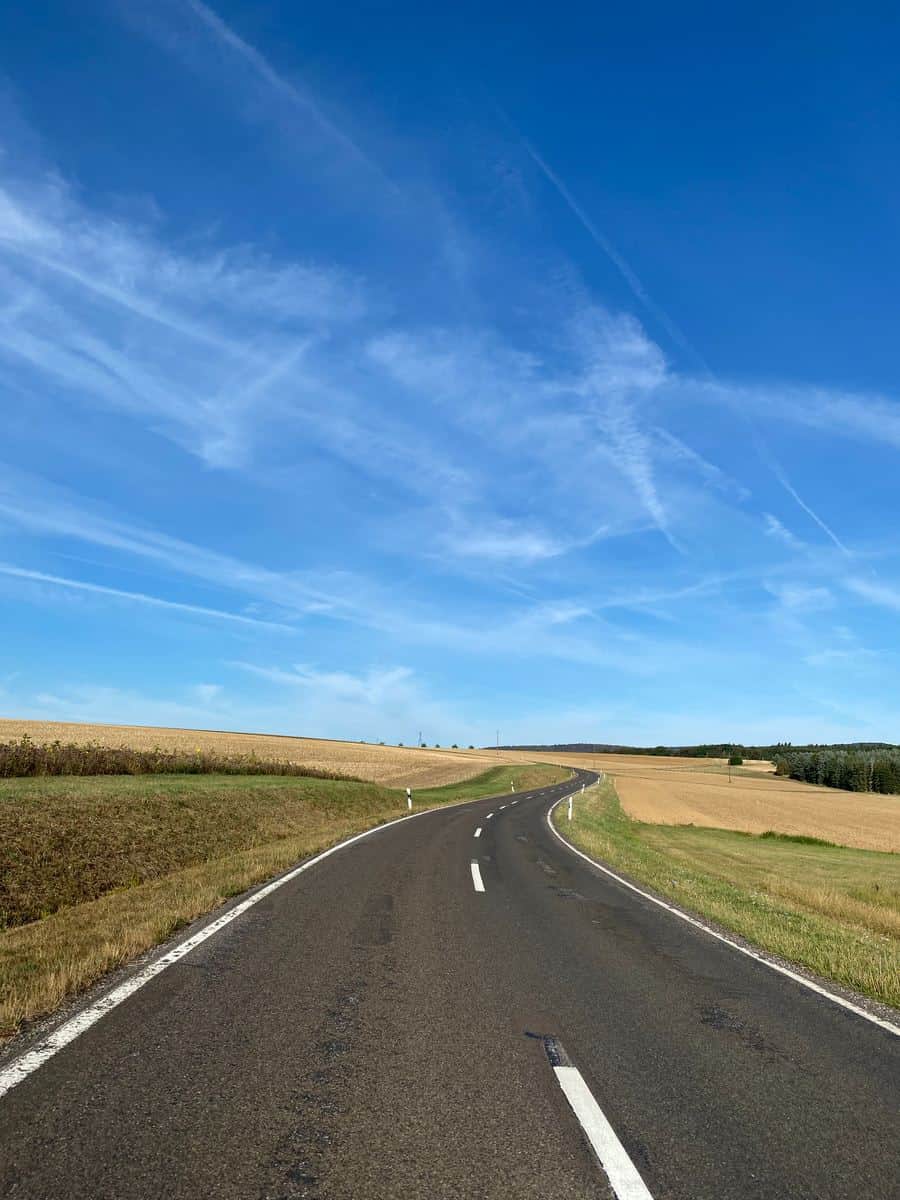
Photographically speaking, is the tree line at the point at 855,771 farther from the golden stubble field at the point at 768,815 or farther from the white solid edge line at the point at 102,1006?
the white solid edge line at the point at 102,1006

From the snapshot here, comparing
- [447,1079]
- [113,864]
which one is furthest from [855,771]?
[447,1079]

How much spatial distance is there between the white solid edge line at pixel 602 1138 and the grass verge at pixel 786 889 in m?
4.73

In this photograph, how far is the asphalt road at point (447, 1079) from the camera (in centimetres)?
384

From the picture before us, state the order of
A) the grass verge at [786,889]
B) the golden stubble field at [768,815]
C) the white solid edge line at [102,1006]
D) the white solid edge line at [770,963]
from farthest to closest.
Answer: the golden stubble field at [768,815] < the grass verge at [786,889] < the white solid edge line at [770,963] < the white solid edge line at [102,1006]

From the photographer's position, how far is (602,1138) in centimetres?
428

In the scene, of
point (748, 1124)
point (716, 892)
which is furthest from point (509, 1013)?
point (716, 892)

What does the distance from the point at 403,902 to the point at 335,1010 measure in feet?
17.8

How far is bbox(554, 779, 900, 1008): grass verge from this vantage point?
9.80 meters

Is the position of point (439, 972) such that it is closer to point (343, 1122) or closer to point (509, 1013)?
point (509, 1013)

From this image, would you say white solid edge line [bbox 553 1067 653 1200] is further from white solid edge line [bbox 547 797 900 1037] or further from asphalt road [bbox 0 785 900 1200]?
white solid edge line [bbox 547 797 900 1037]

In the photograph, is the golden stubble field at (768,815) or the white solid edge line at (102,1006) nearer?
the white solid edge line at (102,1006)

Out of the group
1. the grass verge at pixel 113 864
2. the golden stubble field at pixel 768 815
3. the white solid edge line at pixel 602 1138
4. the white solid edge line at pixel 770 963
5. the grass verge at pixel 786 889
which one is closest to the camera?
the white solid edge line at pixel 602 1138

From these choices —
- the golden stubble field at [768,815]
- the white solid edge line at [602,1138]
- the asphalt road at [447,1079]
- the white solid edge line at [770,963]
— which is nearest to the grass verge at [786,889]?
the white solid edge line at [770,963]

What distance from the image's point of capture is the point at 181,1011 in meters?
6.11
